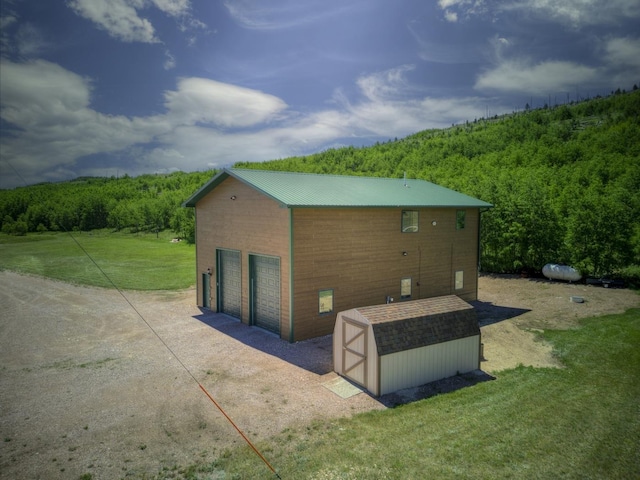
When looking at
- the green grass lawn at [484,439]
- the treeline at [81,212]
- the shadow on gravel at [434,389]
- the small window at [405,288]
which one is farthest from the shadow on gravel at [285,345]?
the treeline at [81,212]

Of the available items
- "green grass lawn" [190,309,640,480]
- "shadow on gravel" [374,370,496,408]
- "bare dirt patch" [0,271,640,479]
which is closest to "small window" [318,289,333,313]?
"bare dirt patch" [0,271,640,479]

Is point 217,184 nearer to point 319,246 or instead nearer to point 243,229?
point 243,229

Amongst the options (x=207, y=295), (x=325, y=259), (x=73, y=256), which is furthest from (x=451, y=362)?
(x=73, y=256)

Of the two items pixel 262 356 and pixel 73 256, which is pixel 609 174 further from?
pixel 73 256

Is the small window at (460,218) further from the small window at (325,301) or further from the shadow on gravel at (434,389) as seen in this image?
the shadow on gravel at (434,389)

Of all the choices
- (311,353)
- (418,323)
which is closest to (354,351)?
(418,323)

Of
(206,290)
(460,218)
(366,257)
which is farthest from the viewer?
(460,218)
